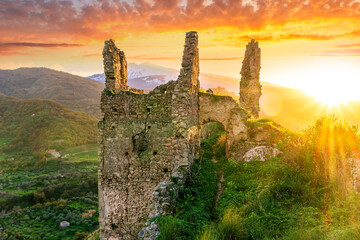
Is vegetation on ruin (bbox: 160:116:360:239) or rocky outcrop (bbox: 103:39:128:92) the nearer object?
vegetation on ruin (bbox: 160:116:360:239)

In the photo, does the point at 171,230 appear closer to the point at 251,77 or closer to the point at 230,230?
the point at 230,230

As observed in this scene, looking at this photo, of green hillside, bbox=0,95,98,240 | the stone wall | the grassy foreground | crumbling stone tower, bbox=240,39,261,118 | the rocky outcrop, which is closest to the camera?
the rocky outcrop

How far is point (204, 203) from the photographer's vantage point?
6.17m

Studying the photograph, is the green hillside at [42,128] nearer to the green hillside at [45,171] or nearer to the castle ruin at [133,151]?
the green hillside at [45,171]

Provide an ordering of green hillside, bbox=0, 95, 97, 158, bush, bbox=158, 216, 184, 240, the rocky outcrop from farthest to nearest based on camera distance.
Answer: green hillside, bbox=0, 95, 97, 158
the rocky outcrop
bush, bbox=158, 216, 184, 240

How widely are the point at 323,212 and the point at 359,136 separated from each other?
3.57 metres

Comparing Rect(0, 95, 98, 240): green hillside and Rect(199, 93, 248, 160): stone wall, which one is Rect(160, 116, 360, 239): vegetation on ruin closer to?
Rect(199, 93, 248, 160): stone wall

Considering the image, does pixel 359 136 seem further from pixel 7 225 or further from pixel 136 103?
pixel 7 225

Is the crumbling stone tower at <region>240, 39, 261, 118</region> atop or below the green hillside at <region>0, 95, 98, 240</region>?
atop

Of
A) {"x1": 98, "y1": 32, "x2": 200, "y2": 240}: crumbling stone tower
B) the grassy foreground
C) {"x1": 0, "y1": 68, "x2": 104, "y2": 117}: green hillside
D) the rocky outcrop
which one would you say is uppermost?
the rocky outcrop

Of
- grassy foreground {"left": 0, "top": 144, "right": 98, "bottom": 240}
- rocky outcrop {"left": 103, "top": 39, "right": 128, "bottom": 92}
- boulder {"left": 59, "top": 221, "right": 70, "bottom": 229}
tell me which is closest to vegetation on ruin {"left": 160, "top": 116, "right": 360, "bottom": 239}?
rocky outcrop {"left": 103, "top": 39, "right": 128, "bottom": 92}

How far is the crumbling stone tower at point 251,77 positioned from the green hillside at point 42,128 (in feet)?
245

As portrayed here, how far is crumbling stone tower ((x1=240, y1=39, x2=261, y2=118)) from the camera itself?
16422mm

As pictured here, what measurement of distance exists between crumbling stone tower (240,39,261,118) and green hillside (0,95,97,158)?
2944 inches
